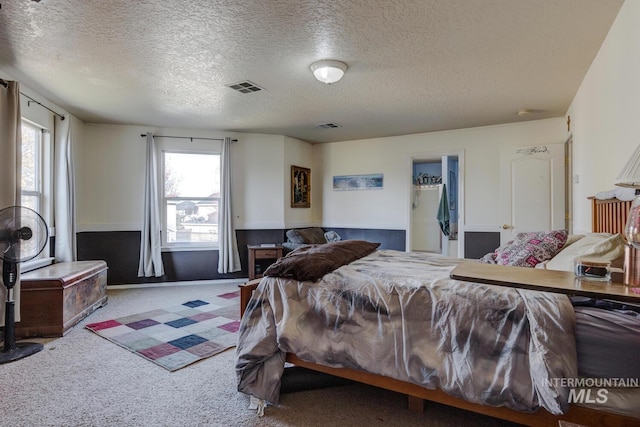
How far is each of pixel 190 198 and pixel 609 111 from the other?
16.1 ft

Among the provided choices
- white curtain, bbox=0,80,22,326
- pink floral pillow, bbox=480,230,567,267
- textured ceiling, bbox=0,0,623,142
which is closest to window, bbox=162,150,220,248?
textured ceiling, bbox=0,0,623,142

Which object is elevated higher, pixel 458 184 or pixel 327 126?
pixel 327 126

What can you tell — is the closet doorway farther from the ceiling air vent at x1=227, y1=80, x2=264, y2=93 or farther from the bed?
the bed

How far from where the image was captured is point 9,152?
2.75 meters

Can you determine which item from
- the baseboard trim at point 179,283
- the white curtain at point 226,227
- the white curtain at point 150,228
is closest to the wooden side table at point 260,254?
the white curtain at point 226,227

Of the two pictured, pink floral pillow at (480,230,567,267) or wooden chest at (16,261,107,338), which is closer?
pink floral pillow at (480,230,567,267)

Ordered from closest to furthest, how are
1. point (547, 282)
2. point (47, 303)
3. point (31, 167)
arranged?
point (547, 282) → point (47, 303) → point (31, 167)

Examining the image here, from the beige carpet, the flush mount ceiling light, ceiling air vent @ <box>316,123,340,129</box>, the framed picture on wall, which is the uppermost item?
ceiling air vent @ <box>316,123,340,129</box>

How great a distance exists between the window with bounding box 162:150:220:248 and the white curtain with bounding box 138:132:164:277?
0.17 m

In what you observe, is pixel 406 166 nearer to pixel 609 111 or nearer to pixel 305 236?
pixel 305 236

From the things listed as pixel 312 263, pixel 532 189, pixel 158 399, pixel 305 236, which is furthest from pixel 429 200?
pixel 158 399

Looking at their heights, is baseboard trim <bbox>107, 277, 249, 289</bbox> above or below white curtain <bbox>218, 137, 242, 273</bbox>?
below

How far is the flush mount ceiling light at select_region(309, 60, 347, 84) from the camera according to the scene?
8.68ft

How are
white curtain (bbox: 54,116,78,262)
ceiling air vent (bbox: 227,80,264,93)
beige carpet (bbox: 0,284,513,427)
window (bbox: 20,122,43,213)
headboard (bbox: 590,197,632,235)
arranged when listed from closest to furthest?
beige carpet (bbox: 0,284,513,427) → headboard (bbox: 590,197,632,235) → ceiling air vent (bbox: 227,80,264,93) → window (bbox: 20,122,43,213) → white curtain (bbox: 54,116,78,262)
